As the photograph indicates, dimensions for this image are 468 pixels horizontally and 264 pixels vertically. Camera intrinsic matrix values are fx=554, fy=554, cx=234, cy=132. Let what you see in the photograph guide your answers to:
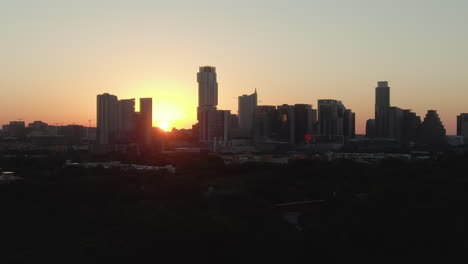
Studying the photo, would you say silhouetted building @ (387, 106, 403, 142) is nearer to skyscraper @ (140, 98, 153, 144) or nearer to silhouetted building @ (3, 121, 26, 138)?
skyscraper @ (140, 98, 153, 144)

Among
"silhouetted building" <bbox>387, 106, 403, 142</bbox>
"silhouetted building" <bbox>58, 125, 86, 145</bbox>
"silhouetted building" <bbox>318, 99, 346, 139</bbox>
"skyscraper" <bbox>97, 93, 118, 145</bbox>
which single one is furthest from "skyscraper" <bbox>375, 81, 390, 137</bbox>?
"silhouetted building" <bbox>58, 125, 86, 145</bbox>

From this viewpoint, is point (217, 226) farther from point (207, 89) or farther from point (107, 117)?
point (207, 89)

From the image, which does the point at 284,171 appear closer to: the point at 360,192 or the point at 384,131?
the point at 360,192

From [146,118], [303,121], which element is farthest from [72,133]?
[303,121]

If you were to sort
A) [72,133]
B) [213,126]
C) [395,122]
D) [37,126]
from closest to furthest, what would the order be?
[213,126] < [395,122] < [72,133] < [37,126]

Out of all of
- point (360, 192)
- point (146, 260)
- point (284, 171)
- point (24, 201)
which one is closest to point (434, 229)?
point (146, 260)

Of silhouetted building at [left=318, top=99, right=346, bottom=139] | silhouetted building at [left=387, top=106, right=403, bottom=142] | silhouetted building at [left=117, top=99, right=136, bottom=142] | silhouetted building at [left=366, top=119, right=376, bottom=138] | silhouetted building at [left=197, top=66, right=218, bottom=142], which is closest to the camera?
silhouetted building at [left=117, top=99, right=136, bottom=142]
